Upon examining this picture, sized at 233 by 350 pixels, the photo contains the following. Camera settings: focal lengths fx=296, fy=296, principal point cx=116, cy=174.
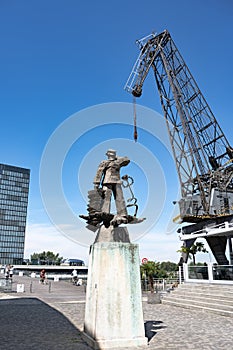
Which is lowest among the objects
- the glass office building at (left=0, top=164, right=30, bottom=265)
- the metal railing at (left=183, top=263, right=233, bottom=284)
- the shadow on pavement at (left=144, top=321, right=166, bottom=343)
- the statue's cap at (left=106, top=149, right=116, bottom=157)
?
the shadow on pavement at (left=144, top=321, right=166, bottom=343)

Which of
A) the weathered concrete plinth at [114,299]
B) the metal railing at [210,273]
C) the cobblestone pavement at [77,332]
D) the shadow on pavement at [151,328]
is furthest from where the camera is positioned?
the metal railing at [210,273]

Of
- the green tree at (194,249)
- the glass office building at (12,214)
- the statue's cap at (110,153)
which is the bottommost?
the green tree at (194,249)

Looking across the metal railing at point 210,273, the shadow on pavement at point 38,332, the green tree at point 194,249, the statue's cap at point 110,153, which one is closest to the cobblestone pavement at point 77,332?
the shadow on pavement at point 38,332

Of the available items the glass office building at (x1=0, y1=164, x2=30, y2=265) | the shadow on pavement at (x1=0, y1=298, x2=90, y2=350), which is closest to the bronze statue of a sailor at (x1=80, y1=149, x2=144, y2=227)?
the shadow on pavement at (x1=0, y1=298, x2=90, y2=350)

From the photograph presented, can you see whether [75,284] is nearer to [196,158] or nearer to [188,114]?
[196,158]

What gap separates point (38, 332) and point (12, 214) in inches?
4405

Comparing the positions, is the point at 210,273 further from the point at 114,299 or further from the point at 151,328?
the point at 114,299

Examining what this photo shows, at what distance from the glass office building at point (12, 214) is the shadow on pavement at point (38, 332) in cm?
10681

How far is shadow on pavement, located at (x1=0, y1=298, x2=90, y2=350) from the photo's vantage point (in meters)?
6.63

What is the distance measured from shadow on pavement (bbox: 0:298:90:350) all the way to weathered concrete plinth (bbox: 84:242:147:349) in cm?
51

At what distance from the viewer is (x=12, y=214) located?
4446 inches

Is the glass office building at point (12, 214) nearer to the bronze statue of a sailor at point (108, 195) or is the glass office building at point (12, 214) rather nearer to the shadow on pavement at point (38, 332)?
the shadow on pavement at point (38, 332)

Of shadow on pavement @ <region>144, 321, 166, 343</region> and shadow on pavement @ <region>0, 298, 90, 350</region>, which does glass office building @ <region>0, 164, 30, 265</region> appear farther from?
shadow on pavement @ <region>144, 321, 166, 343</region>

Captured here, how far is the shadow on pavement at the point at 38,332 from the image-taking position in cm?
663
